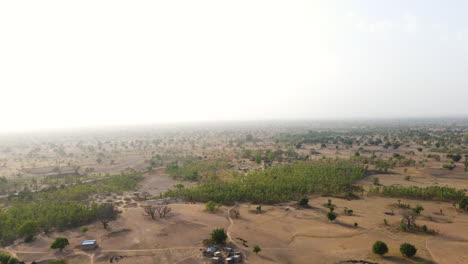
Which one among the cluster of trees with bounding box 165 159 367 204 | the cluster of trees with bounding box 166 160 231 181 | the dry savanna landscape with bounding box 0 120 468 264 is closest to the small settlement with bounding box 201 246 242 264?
the dry savanna landscape with bounding box 0 120 468 264

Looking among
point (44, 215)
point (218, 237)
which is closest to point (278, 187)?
point (218, 237)

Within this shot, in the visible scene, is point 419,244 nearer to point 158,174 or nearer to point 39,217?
point 39,217

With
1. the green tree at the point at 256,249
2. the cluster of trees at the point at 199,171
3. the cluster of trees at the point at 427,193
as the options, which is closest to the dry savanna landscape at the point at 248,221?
the green tree at the point at 256,249

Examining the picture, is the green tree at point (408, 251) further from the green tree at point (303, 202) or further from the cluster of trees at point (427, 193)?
the cluster of trees at point (427, 193)

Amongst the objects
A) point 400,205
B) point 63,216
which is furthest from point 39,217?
point 400,205

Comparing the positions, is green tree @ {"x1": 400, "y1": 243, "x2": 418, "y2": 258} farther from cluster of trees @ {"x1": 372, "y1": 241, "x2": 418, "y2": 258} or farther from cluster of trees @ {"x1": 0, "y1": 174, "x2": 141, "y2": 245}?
cluster of trees @ {"x1": 0, "y1": 174, "x2": 141, "y2": 245}
